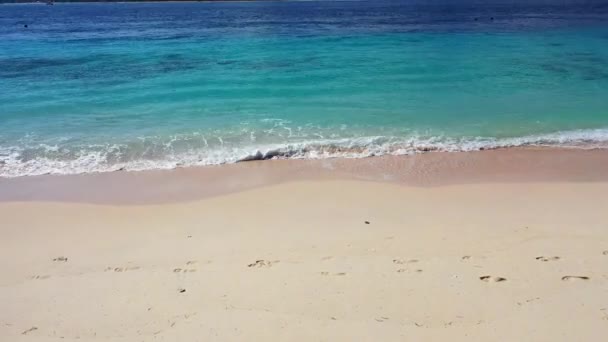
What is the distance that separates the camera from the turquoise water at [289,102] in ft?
32.6

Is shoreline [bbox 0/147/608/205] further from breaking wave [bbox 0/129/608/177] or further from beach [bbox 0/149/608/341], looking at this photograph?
breaking wave [bbox 0/129/608/177]

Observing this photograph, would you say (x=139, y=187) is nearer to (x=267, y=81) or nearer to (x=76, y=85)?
(x=267, y=81)

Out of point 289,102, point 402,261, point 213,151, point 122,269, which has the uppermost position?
point 289,102

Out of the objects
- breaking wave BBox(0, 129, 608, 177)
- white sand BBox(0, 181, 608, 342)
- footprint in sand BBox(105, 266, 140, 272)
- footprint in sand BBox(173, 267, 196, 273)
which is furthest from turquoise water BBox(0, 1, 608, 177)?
footprint in sand BBox(173, 267, 196, 273)

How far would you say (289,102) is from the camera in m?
13.4

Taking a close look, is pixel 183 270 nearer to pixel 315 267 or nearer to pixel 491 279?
pixel 315 267

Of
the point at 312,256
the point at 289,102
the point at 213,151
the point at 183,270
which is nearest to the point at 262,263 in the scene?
the point at 312,256

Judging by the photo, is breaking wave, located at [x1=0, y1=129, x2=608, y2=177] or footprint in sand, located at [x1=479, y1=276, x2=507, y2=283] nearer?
footprint in sand, located at [x1=479, y1=276, x2=507, y2=283]

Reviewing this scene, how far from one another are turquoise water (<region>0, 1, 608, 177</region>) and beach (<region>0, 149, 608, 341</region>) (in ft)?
4.56

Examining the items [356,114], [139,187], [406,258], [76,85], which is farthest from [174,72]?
[406,258]

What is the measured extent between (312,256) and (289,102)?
28.2ft

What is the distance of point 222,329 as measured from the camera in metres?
4.19

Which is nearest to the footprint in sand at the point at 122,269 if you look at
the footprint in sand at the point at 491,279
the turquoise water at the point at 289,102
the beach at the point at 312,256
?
the beach at the point at 312,256

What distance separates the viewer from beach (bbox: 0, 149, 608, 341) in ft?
14.0
